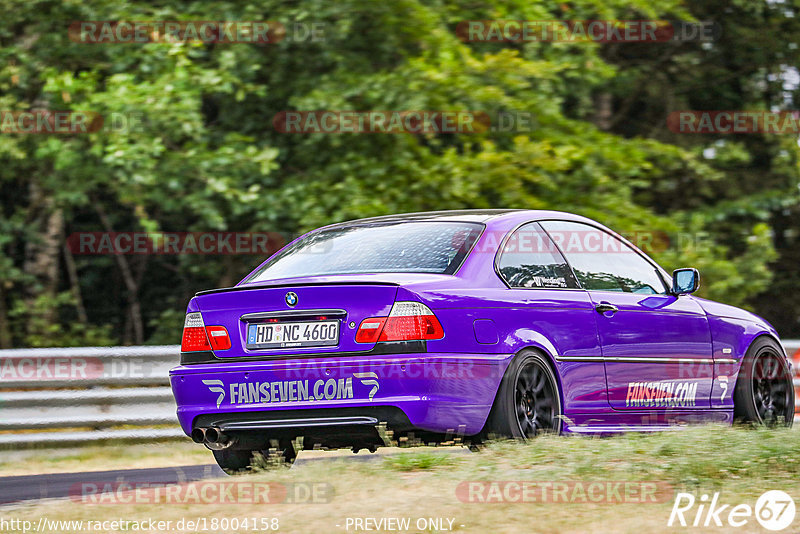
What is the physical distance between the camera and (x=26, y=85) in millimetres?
14617

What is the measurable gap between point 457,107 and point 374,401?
27.3 feet

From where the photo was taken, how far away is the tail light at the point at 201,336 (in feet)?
21.1

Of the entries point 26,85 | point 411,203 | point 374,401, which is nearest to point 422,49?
point 411,203

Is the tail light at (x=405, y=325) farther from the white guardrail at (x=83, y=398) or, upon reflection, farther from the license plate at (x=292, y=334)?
the white guardrail at (x=83, y=398)

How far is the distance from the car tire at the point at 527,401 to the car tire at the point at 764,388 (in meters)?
2.29

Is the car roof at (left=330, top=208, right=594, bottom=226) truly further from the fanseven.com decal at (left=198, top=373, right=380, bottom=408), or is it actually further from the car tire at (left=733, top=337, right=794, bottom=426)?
the car tire at (left=733, top=337, right=794, bottom=426)

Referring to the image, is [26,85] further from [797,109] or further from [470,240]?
[797,109]

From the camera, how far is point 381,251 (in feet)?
22.4

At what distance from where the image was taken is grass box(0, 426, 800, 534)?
485 cm

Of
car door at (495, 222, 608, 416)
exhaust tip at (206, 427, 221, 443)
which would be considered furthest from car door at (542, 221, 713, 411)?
exhaust tip at (206, 427, 221, 443)

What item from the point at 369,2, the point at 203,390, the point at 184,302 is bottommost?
the point at 184,302
